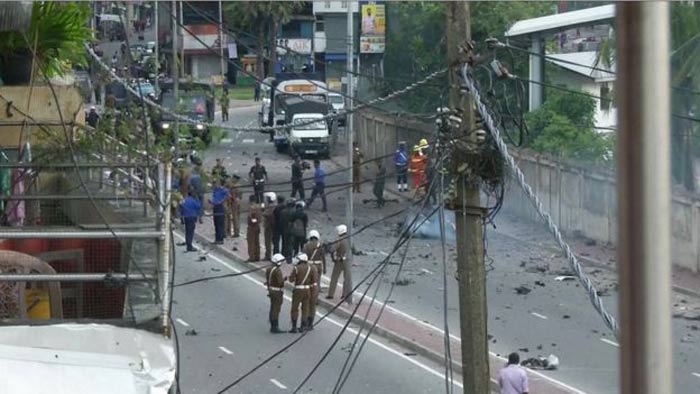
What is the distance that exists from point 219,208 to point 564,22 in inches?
306

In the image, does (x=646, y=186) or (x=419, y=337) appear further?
(x=419, y=337)

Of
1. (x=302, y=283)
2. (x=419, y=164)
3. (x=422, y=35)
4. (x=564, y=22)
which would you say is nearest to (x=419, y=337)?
(x=302, y=283)

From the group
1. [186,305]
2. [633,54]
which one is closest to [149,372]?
[633,54]

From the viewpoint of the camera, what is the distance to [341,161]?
41281 millimetres

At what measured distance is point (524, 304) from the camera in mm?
21766

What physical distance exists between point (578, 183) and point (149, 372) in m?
20.2

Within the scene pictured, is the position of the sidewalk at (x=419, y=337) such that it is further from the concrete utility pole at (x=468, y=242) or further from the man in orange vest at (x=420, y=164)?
the concrete utility pole at (x=468, y=242)

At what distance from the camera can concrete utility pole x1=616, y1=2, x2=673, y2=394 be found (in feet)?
7.17

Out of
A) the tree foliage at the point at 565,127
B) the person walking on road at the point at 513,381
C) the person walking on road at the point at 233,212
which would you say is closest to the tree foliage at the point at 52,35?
the person walking on road at the point at 513,381

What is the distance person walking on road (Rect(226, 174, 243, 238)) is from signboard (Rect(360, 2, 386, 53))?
4.89m

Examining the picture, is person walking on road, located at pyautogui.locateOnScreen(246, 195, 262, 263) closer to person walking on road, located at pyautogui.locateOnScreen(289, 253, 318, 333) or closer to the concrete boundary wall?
the concrete boundary wall

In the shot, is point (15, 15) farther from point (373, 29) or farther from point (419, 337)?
point (373, 29)

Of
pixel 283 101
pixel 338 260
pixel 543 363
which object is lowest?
pixel 543 363

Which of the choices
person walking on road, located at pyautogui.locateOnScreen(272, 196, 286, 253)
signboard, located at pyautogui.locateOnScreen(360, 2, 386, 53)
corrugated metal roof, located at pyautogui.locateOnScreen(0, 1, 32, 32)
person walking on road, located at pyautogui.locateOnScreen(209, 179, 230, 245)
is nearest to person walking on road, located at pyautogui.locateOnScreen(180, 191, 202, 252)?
person walking on road, located at pyautogui.locateOnScreen(209, 179, 230, 245)
